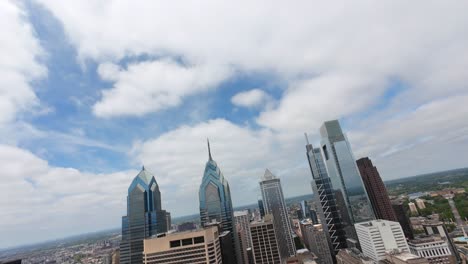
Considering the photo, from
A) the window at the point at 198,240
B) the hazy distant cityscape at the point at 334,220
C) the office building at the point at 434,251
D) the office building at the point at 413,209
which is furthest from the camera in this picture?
the office building at the point at 413,209

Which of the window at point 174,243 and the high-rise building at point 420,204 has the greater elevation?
the window at point 174,243

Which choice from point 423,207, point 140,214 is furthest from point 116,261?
point 423,207

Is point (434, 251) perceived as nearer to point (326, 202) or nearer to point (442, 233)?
point (442, 233)

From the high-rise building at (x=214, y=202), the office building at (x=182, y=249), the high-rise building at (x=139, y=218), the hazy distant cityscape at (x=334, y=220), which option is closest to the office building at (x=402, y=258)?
the hazy distant cityscape at (x=334, y=220)

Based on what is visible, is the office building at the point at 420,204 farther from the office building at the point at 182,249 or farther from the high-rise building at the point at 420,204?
the office building at the point at 182,249

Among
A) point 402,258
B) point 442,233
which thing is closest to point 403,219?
point 442,233
